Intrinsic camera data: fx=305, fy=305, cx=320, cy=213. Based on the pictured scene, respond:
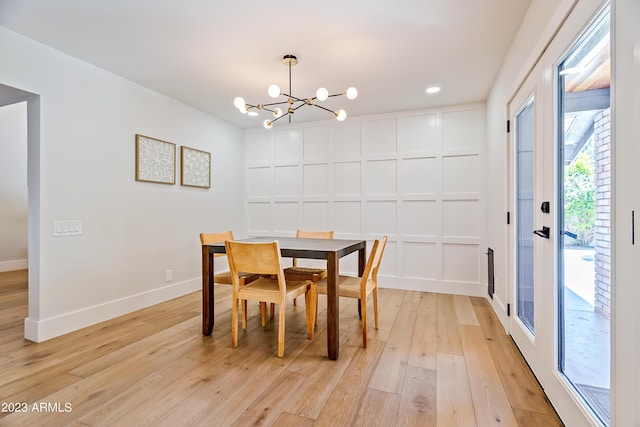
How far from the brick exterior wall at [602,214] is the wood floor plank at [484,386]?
0.73 meters

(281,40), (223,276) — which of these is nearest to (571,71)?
(281,40)

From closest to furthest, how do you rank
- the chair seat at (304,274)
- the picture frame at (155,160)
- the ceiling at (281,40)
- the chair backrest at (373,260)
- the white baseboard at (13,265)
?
1. the ceiling at (281,40)
2. the chair backrest at (373,260)
3. the chair seat at (304,274)
4. the picture frame at (155,160)
5. the white baseboard at (13,265)

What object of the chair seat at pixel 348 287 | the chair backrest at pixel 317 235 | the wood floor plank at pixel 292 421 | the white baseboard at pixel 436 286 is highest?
the chair backrest at pixel 317 235

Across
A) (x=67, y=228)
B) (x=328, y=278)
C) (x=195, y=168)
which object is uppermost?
(x=195, y=168)

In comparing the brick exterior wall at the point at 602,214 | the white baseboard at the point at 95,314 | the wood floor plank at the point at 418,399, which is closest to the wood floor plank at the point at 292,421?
the wood floor plank at the point at 418,399

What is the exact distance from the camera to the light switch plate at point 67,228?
2.59 m

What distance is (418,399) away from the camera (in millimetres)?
1694

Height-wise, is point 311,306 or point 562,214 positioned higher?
point 562,214

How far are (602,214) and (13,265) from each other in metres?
7.49

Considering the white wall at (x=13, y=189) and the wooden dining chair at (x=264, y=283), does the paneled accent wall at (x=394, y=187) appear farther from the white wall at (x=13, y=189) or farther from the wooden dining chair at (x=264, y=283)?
the white wall at (x=13, y=189)

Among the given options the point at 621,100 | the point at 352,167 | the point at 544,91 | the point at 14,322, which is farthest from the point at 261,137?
the point at 621,100

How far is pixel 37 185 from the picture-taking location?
8.17 feet

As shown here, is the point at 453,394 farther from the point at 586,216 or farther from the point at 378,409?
the point at 586,216

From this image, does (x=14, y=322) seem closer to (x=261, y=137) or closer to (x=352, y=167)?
(x=261, y=137)
